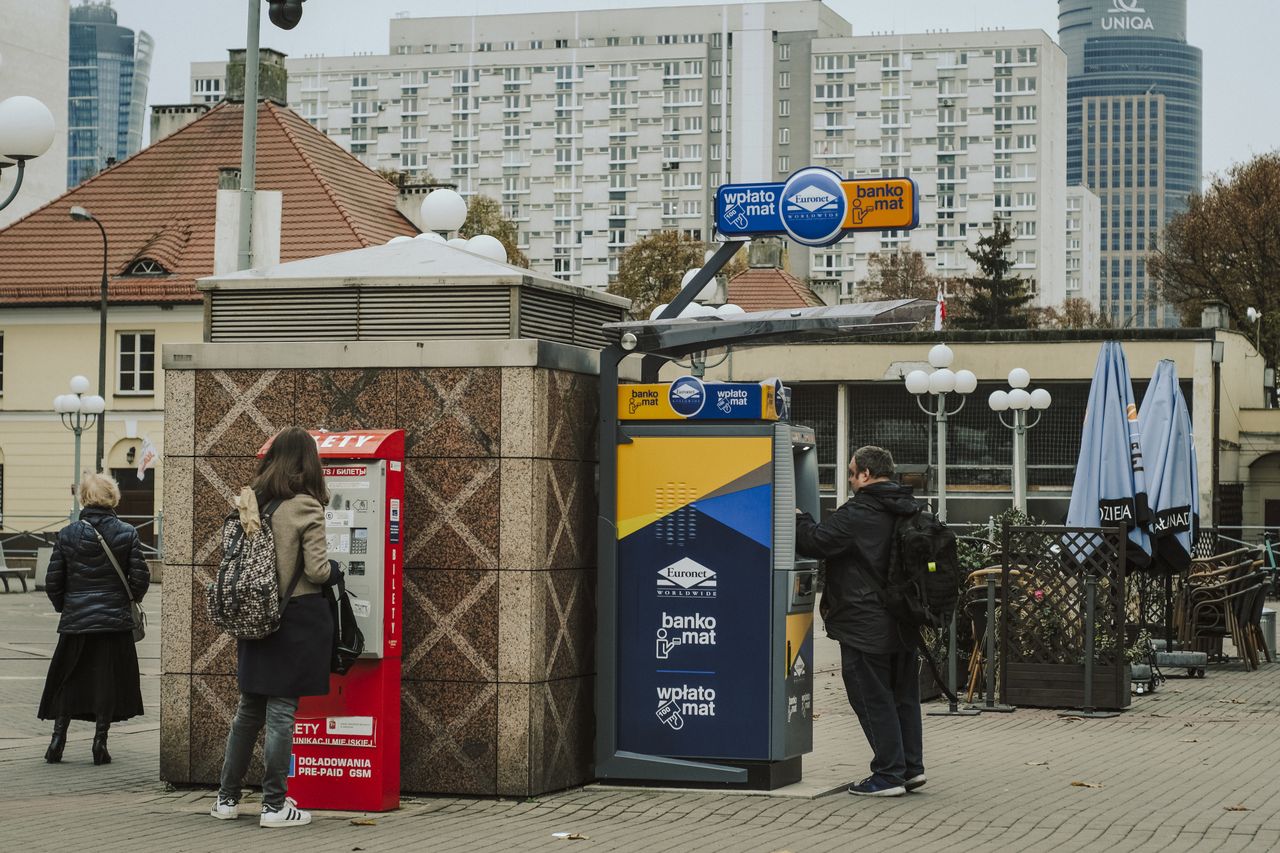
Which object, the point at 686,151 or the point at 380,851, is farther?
the point at 686,151

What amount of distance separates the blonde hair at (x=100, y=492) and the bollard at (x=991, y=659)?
6.24m

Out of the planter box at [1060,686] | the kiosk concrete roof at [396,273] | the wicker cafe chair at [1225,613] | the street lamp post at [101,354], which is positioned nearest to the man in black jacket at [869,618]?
the kiosk concrete roof at [396,273]

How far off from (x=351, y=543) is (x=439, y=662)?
2.49 feet

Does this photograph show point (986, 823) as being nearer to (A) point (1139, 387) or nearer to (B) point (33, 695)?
(B) point (33, 695)

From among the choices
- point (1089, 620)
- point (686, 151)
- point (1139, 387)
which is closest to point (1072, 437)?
point (1139, 387)

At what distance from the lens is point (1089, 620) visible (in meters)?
13.7

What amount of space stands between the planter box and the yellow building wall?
33.0 m

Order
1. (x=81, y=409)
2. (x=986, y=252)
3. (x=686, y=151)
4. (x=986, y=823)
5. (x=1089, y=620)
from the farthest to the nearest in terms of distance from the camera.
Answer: (x=686, y=151), (x=986, y=252), (x=81, y=409), (x=1089, y=620), (x=986, y=823)

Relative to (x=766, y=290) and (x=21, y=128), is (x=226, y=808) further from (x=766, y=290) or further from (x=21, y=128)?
(x=766, y=290)

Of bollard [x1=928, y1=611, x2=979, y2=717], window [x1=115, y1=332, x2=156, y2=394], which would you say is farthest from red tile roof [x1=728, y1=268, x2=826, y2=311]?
bollard [x1=928, y1=611, x2=979, y2=717]

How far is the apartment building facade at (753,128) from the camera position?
149m

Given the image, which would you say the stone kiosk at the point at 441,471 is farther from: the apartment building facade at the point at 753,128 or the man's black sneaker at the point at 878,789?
the apartment building facade at the point at 753,128

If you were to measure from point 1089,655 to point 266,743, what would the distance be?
7.42m

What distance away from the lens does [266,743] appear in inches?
328
